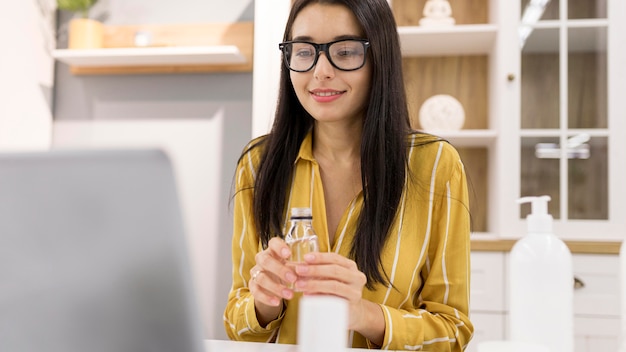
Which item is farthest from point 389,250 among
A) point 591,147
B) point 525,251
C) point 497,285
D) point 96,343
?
point 591,147

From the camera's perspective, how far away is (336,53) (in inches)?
44.7

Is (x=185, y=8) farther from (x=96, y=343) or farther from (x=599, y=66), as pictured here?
(x=96, y=343)

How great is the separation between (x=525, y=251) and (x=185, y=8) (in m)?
2.23

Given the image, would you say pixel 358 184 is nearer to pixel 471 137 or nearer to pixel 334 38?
pixel 334 38

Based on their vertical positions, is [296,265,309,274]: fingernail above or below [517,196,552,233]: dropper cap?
below

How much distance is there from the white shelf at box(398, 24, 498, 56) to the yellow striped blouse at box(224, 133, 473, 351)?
1.14 m

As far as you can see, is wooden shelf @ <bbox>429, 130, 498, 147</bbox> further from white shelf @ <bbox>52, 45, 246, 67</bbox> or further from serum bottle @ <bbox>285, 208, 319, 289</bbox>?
serum bottle @ <bbox>285, 208, 319, 289</bbox>

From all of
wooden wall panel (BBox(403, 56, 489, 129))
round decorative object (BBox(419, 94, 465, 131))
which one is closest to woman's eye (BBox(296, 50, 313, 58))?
round decorative object (BBox(419, 94, 465, 131))

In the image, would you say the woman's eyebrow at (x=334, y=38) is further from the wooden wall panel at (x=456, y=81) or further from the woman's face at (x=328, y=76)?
the wooden wall panel at (x=456, y=81)

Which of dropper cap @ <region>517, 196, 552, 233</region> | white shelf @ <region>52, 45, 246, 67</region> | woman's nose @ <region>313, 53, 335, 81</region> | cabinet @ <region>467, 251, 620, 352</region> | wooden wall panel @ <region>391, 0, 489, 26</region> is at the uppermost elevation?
wooden wall panel @ <region>391, 0, 489, 26</region>

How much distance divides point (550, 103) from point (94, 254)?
209 cm

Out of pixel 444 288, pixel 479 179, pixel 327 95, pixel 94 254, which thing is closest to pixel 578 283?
pixel 479 179

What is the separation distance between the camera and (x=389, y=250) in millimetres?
1102

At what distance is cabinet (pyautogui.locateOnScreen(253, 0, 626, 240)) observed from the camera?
211 centimetres
